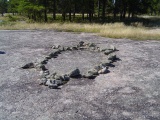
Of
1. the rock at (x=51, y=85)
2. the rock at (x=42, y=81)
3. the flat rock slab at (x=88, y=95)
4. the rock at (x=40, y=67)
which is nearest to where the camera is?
the flat rock slab at (x=88, y=95)

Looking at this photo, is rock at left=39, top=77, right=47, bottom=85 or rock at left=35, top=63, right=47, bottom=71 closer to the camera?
rock at left=39, top=77, right=47, bottom=85

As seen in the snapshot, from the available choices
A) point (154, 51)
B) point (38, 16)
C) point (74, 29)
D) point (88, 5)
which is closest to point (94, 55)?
point (154, 51)

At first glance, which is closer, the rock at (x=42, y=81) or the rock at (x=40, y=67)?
the rock at (x=42, y=81)

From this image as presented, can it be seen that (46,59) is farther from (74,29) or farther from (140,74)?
(74,29)

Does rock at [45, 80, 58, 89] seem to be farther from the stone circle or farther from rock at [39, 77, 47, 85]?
rock at [39, 77, 47, 85]

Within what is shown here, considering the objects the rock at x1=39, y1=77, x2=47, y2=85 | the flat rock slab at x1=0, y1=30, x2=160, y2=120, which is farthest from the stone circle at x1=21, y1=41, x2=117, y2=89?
the flat rock slab at x1=0, y1=30, x2=160, y2=120

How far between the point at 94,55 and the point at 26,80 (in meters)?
4.74

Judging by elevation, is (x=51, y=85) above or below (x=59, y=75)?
below

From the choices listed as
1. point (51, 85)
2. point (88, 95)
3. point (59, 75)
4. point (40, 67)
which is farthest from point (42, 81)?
point (88, 95)

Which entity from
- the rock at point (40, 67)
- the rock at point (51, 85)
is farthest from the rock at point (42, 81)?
the rock at point (40, 67)

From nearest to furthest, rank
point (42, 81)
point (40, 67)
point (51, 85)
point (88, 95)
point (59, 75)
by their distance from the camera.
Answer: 1. point (88, 95)
2. point (51, 85)
3. point (42, 81)
4. point (59, 75)
5. point (40, 67)

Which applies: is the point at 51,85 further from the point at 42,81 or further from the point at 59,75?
the point at 59,75

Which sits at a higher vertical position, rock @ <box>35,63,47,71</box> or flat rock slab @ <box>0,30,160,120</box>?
rock @ <box>35,63,47,71</box>

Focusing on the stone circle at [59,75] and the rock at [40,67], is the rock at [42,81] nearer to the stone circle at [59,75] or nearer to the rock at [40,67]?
the stone circle at [59,75]
